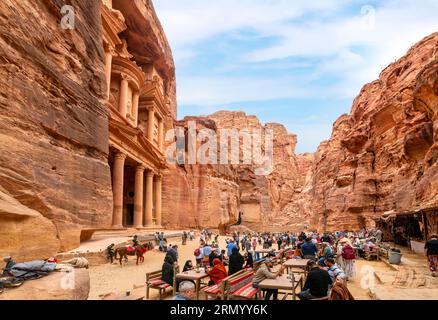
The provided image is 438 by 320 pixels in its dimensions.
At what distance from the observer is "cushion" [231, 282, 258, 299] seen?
19.9 feet

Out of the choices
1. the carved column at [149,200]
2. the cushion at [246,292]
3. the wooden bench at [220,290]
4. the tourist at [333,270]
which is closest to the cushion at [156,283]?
the wooden bench at [220,290]

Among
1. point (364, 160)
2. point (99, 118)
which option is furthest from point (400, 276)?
point (364, 160)

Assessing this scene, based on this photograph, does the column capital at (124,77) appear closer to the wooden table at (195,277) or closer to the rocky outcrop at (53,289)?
the wooden table at (195,277)

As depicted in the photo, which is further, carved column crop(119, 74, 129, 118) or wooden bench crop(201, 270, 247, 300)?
carved column crop(119, 74, 129, 118)

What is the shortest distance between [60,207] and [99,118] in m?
4.55

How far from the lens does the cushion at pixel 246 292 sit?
6.07 metres

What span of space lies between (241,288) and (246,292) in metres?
0.40

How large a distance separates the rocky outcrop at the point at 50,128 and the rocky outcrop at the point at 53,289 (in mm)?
2878

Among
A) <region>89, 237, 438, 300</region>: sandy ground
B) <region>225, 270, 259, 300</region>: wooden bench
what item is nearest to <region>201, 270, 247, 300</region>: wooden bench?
<region>225, 270, 259, 300</region>: wooden bench

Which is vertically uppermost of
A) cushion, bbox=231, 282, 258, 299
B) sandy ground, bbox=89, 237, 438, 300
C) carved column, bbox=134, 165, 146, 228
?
carved column, bbox=134, 165, 146, 228

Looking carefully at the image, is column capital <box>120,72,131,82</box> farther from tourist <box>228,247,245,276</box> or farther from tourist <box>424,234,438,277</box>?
tourist <box>424,234,438,277</box>

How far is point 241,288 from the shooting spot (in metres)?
6.71

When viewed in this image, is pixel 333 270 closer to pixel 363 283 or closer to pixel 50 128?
pixel 363 283
